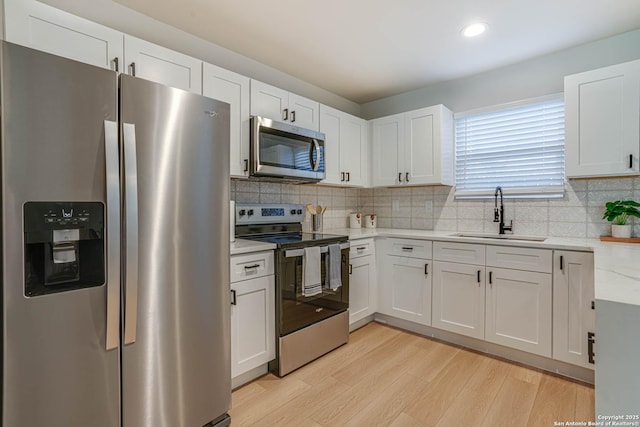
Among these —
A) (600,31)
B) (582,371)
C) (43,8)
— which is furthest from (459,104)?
(43,8)

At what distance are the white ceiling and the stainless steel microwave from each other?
0.64 m

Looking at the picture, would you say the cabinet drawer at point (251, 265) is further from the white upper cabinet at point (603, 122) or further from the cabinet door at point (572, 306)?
the white upper cabinet at point (603, 122)

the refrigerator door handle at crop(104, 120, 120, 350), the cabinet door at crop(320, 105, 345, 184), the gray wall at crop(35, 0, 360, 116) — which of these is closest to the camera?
the refrigerator door handle at crop(104, 120, 120, 350)

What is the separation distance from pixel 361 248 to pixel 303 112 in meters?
1.32

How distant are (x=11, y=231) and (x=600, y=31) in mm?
3552

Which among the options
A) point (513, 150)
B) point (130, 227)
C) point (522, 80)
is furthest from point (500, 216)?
point (130, 227)

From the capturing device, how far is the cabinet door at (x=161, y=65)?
1.76 m

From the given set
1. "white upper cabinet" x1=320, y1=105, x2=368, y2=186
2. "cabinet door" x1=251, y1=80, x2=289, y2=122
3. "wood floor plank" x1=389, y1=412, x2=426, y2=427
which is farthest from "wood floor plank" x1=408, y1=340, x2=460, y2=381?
"cabinet door" x1=251, y1=80, x2=289, y2=122

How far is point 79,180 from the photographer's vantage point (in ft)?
3.85

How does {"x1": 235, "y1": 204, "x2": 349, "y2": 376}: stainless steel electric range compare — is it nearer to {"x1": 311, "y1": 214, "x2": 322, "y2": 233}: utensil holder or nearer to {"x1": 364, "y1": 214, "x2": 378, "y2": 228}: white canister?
Answer: {"x1": 311, "y1": 214, "x2": 322, "y2": 233}: utensil holder

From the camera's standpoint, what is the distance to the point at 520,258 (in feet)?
7.53

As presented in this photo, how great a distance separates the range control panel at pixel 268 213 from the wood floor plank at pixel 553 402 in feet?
6.99

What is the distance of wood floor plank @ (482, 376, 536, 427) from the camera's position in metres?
1.70

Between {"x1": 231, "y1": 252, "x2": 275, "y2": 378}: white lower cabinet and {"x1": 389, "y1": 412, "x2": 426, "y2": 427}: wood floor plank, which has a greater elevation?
{"x1": 231, "y1": 252, "x2": 275, "y2": 378}: white lower cabinet
